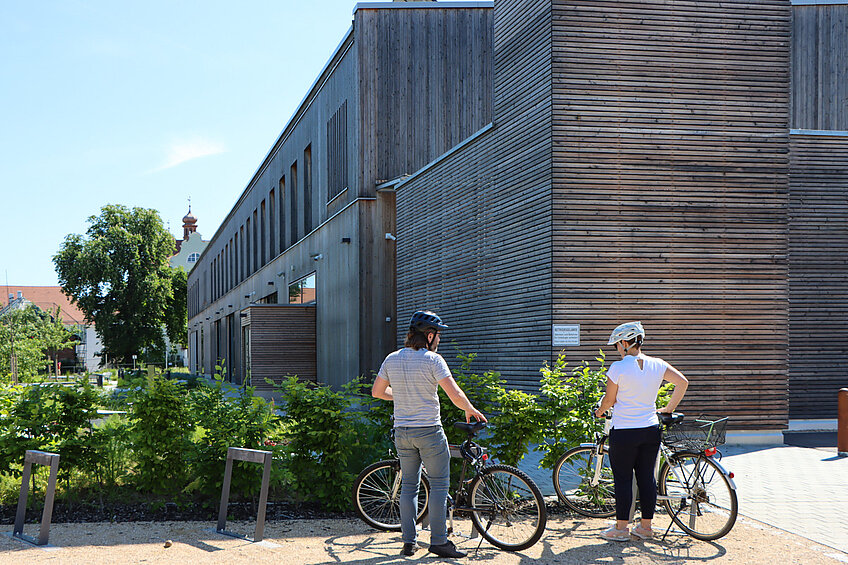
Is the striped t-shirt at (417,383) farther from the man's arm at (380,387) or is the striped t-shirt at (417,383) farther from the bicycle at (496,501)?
the bicycle at (496,501)

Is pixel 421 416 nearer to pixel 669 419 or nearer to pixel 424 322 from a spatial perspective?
pixel 424 322

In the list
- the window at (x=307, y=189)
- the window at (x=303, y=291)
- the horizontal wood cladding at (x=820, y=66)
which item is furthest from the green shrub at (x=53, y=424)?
the window at (x=307, y=189)

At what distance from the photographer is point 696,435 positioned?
7152mm

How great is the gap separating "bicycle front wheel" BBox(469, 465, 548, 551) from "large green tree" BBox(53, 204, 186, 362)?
5742cm

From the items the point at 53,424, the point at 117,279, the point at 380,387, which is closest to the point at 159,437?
the point at 53,424

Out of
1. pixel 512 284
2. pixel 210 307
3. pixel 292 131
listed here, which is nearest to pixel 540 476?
pixel 512 284

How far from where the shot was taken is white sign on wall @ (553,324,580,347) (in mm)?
13109

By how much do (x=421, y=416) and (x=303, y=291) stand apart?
77.9 feet

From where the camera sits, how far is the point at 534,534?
652 cm

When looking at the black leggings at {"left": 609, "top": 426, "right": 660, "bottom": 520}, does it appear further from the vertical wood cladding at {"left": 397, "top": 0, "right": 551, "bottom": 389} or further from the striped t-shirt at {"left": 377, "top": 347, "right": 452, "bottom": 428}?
the vertical wood cladding at {"left": 397, "top": 0, "right": 551, "bottom": 389}

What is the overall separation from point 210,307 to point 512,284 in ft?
170

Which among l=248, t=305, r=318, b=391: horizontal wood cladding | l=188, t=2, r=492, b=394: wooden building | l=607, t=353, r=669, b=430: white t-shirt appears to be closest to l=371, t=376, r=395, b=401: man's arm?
l=607, t=353, r=669, b=430: white t-shirt

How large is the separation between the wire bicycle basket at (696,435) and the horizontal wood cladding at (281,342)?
20.6m

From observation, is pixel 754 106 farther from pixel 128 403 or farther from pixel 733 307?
pixel 128 403
